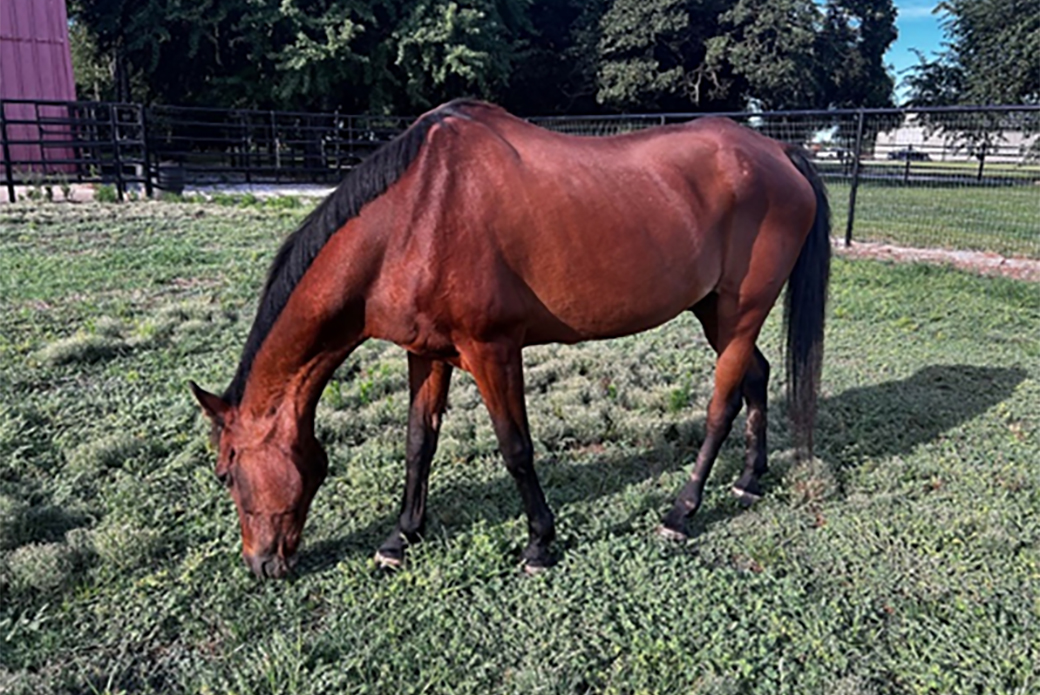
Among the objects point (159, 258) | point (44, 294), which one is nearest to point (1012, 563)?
point (44, 294)

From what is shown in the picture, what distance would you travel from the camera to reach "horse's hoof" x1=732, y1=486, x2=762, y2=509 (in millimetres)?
2940

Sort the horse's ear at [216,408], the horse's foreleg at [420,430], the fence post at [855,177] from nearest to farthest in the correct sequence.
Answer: the horse's ear at [216,408], the horse's foreleg at [420,430], the fence post at [855,177]

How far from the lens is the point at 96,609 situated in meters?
2.17

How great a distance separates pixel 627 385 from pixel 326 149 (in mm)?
16028

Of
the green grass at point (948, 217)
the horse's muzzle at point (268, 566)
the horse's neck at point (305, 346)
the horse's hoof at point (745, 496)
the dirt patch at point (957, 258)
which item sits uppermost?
the horse's neck at point (305, 346)

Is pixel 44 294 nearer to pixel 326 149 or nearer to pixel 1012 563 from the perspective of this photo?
pixel 1012 563

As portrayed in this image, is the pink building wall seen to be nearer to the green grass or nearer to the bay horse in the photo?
the green grass

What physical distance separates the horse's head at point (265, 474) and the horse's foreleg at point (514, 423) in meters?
0.59

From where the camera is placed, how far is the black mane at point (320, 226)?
222 centimetres

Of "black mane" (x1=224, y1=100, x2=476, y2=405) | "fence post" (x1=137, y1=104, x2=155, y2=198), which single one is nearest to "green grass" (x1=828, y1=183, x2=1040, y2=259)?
"black mane" (x1=224, y1=100, x2=476, y2=405)

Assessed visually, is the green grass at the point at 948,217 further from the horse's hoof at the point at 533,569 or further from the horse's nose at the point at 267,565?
the horse's nose at the point at 267,565

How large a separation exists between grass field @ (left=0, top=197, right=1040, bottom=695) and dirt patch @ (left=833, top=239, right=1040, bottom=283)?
3.17 m

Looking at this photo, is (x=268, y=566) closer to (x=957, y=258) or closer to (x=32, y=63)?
(x=957, y=258)

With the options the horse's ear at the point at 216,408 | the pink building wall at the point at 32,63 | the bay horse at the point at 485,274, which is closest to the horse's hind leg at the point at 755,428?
the bay horse at the point at 485,274
